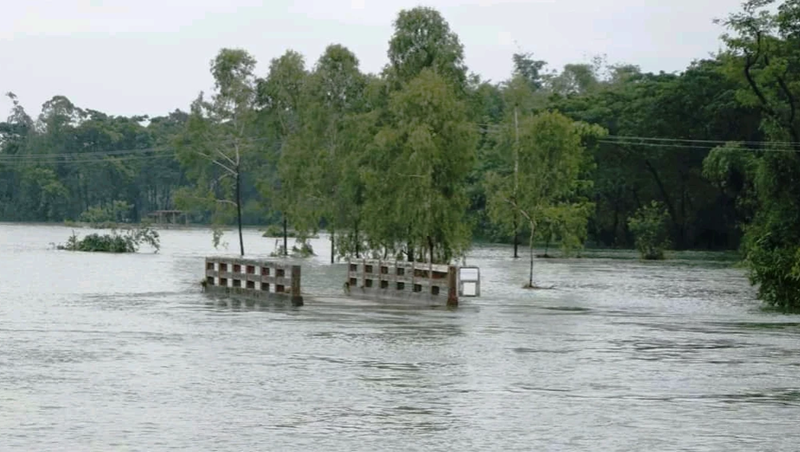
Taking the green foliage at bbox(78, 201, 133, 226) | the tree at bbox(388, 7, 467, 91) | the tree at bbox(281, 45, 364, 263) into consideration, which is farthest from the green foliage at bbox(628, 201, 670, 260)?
the green foliage at bbox(78, 201, 133, 226)

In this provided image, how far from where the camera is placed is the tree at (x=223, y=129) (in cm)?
10319

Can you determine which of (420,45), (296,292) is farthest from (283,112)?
(296,292)

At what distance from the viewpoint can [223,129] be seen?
351ft

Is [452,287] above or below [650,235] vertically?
below

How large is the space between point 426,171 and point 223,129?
52.0 meters

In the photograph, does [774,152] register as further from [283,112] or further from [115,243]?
[115,243]

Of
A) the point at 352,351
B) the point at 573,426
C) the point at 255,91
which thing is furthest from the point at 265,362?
the point at 255,91

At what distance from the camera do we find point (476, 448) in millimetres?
17281

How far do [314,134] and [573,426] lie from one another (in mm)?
72697

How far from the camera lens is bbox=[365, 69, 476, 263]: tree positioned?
→ 56969 millimetres

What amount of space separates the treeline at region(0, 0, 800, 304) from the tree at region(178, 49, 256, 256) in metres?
0.15

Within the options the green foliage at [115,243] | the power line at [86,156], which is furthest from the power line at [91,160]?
the green foliage at [115,243]

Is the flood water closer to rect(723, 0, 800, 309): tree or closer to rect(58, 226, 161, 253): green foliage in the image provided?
rect(723, 0, 800, 309): tree

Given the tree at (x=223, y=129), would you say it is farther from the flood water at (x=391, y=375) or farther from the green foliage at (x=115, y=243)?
the flood water at (x=391, y=375)
